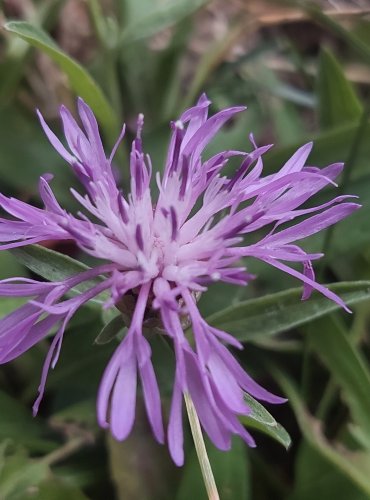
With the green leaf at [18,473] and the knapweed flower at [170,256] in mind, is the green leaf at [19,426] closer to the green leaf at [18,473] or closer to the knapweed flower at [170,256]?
the green leaf at [18,473]

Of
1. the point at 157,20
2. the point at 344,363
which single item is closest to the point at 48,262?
the point at 344,363

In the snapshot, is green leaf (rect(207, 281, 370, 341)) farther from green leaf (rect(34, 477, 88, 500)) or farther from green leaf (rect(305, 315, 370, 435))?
green leaf (rect(34, 477, 88, 500))

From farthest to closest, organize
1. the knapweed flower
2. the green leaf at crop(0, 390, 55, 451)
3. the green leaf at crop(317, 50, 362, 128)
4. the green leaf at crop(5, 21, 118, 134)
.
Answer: the green leaf at crop(317, 50, 362, 128)
the green leaf at crop(0, 390, 55, 451)
the green leaf at crop(5, 21, 118, 134)
the knapweed flower

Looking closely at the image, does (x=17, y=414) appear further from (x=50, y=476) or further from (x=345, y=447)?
(x=345, y=447)

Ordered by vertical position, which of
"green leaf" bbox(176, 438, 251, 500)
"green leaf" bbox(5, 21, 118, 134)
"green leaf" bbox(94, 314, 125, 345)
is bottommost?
"green leaf" bbox(176, 438, 251, 500)

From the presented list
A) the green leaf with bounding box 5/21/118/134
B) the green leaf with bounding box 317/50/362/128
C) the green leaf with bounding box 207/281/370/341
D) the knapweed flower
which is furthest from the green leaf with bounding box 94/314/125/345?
the green leaf with bounding box 317/50/362/128

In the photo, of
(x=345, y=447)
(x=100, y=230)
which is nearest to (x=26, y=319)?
(x=100, y=230)

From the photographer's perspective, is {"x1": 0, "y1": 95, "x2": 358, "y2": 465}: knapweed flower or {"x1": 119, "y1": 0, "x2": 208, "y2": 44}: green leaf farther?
{"x1": 119, "y1": 0, "x2": 208, "y2": 44}: green leaf
